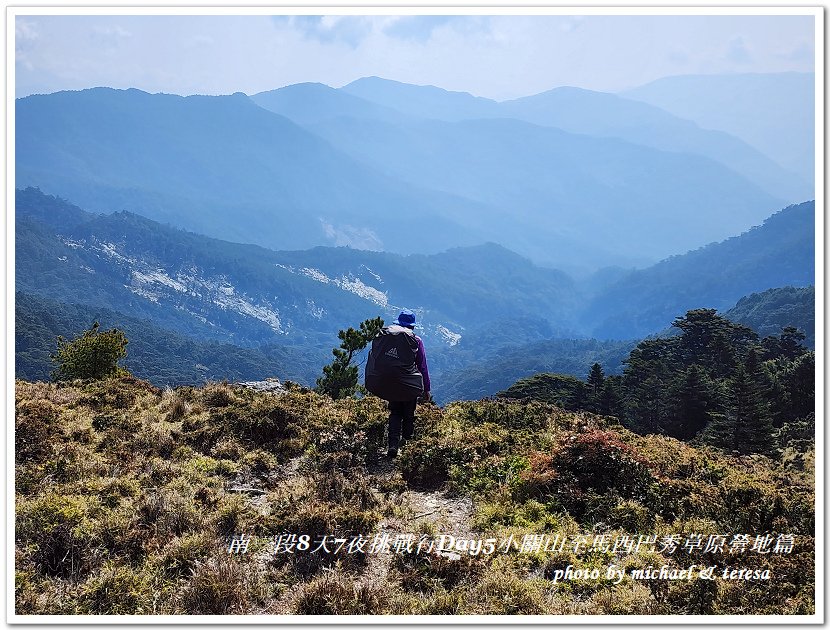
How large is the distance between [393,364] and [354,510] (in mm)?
2498

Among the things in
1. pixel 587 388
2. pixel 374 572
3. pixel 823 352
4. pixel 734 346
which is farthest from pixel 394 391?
pixel 734 346

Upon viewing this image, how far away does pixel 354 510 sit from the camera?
757 cm

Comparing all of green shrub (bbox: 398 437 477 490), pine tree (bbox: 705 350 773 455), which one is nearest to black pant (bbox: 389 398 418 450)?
green shrub (bbox: 398 437 477 490)

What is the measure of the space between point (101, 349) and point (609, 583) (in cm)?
2096

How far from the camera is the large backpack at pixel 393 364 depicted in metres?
9.20

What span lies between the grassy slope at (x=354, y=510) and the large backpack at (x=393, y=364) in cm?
134

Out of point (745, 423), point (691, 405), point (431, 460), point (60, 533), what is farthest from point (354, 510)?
point (691, 405)

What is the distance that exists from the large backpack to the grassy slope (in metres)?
1.34

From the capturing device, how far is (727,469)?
9352 millimetres

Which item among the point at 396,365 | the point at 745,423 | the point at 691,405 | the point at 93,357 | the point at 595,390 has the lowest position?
the point at 595,390

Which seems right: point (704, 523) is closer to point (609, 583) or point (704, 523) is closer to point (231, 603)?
point (609, 583)

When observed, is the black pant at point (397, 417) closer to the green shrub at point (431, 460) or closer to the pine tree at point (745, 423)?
the green shrub at point (431, 460)

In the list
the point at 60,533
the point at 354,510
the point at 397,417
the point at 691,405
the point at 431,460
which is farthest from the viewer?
the point at 691,405

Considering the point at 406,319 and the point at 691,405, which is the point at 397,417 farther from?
the point at 691,405
